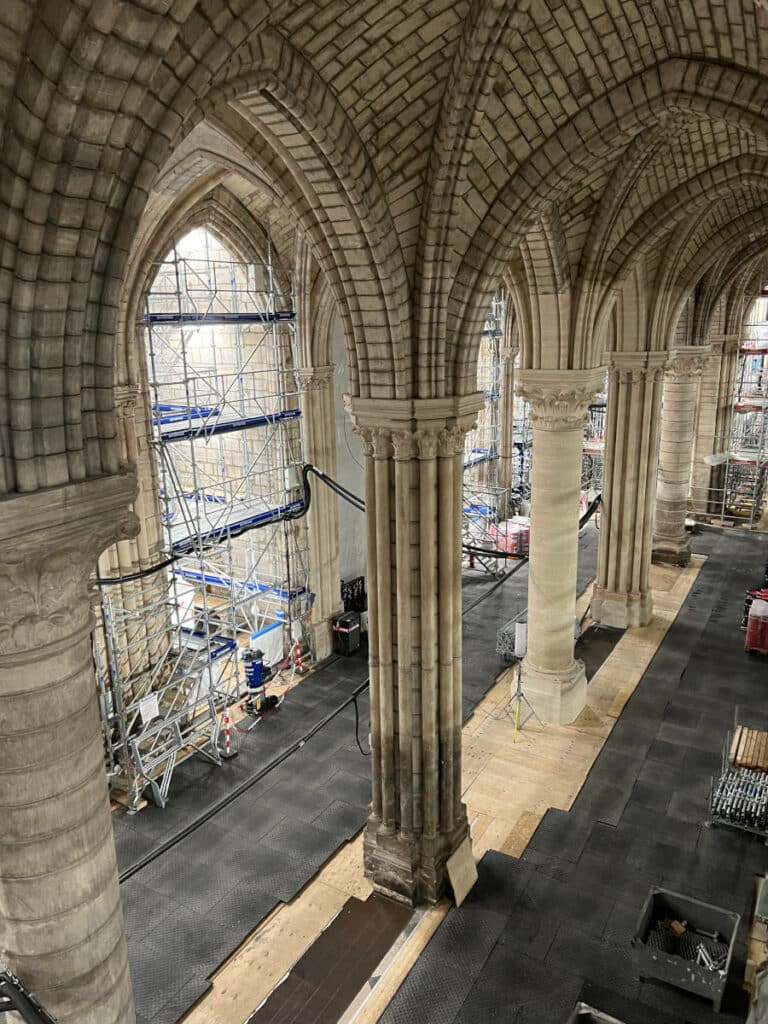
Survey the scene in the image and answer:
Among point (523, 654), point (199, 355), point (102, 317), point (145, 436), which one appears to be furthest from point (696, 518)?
point (102, 317)

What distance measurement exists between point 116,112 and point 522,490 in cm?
2320

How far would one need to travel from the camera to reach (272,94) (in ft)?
19.5

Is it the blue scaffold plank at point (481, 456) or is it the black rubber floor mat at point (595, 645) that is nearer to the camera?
the black rubber floor mat at point (595, 645)

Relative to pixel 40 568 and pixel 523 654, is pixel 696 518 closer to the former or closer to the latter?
pixel 523 654

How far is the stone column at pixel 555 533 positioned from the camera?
474 inches

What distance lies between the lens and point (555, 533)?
12.5 metres

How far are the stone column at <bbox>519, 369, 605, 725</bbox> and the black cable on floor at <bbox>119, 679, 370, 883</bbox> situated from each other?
2.89 metres

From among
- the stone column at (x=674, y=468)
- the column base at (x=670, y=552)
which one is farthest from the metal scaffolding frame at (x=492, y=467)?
the column base at (x=670, y=552)

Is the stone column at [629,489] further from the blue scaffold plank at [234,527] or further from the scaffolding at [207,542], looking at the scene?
the blue scaffold plank at [234,527]

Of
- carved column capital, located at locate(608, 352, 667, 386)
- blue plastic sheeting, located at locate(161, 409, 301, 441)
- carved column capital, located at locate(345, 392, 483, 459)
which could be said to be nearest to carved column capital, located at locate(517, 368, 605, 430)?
carved column capital, located at locate(608, 352, 667, 386)

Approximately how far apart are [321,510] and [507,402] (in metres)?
10.6

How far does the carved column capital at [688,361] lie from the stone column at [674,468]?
→ 3 cm

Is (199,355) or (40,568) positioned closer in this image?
(40,568)

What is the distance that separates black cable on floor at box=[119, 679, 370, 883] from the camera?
394 inches
